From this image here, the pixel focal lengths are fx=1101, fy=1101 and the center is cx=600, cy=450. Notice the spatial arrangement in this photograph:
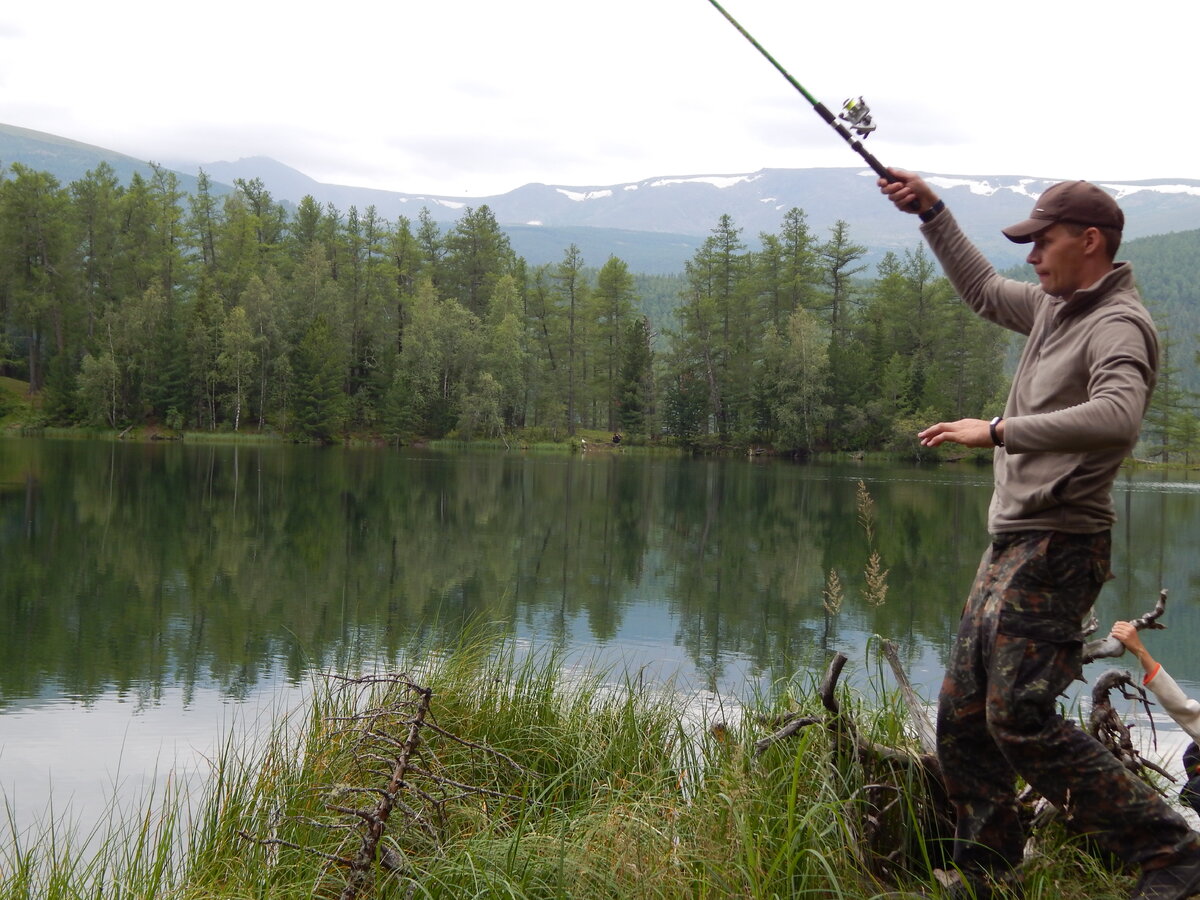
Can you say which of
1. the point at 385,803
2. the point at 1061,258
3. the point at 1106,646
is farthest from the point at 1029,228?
the point at 385,803

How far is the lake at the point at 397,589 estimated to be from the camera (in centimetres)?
714

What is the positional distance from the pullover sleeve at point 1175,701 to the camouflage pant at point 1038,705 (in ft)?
1.15

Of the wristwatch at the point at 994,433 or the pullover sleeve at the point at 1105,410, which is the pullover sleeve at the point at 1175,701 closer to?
the pullover sleeve at the point at 1105,410

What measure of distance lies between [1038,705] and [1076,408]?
675 mm

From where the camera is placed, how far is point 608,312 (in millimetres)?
61906

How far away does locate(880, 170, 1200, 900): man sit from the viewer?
97.0 inches

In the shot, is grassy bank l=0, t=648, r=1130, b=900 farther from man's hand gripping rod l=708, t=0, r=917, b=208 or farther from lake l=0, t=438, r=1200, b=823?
man's hand gripping rod l=708, t=0, r=917, b=208

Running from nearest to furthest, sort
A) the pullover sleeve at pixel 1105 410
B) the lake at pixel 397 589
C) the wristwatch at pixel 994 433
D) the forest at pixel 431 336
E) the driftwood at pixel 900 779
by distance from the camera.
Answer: the pullover sleeve at pixel 1105 410 < the wristwatch at pixel 994 433 < the driftwood at pixel 900 779 < the lake at pixel 397 589 < the forest at pixel 431 336

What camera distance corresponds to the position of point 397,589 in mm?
12539

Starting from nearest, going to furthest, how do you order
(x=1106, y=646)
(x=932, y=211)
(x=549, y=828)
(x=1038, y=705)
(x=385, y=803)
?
(x=1038, y=705) → (x=385, y=803) → (x=1106, y=646) → (x=932, y=211) → (x=549, y=828)

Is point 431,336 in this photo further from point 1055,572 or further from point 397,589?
point 1055,572

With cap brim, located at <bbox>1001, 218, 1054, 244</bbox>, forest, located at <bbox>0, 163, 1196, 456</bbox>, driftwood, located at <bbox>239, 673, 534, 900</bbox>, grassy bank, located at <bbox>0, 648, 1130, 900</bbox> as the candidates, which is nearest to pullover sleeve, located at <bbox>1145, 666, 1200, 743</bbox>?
grassy bank, located at <bbox>0, 648, 1130, 900</bbox>

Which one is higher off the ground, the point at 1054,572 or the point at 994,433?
the point at 994,433

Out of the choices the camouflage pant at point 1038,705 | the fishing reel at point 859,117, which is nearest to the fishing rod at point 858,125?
the fishing reel at point 859,117
